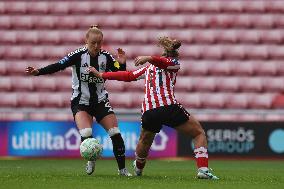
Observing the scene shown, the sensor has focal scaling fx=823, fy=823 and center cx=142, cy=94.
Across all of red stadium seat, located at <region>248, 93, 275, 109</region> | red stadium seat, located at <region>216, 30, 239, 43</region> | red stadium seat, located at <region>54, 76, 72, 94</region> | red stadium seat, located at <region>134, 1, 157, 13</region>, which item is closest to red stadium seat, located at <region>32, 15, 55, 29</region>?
red stadium seat, located at <region>54, 76, 72, 94</region>

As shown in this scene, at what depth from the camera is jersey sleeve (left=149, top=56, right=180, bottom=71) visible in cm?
906

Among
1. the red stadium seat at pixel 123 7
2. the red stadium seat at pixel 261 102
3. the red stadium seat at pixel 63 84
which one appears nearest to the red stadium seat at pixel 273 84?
the red stadium seat at pixel 261 102

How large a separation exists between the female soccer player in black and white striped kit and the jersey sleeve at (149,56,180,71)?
760 mm

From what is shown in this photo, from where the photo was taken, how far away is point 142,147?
964cm

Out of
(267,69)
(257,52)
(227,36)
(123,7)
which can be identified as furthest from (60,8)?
(267,69)

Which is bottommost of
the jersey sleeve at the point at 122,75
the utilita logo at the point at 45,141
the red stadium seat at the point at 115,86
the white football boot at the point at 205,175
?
the utilita logo at the point at 45,141

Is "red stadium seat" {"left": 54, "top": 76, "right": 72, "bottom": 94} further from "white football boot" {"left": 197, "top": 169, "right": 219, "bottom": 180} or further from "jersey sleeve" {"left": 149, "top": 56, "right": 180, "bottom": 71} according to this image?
"jersey sleeve" {"left": 149, "top": 56, "right": 180, "bottom": 71}

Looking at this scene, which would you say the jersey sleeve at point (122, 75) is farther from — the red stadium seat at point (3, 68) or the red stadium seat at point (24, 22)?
the red stadium seat at point (24, 22)

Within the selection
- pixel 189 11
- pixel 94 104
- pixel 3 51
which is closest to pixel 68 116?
pixel 3 51

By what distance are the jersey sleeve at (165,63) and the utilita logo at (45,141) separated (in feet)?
22.5

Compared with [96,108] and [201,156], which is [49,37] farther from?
[201,156]

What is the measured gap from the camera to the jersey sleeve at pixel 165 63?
29.7ft

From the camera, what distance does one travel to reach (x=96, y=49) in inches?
386

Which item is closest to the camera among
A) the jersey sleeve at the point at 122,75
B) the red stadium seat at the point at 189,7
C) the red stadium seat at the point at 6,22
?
the jersey sleeve at the point at 122,75
